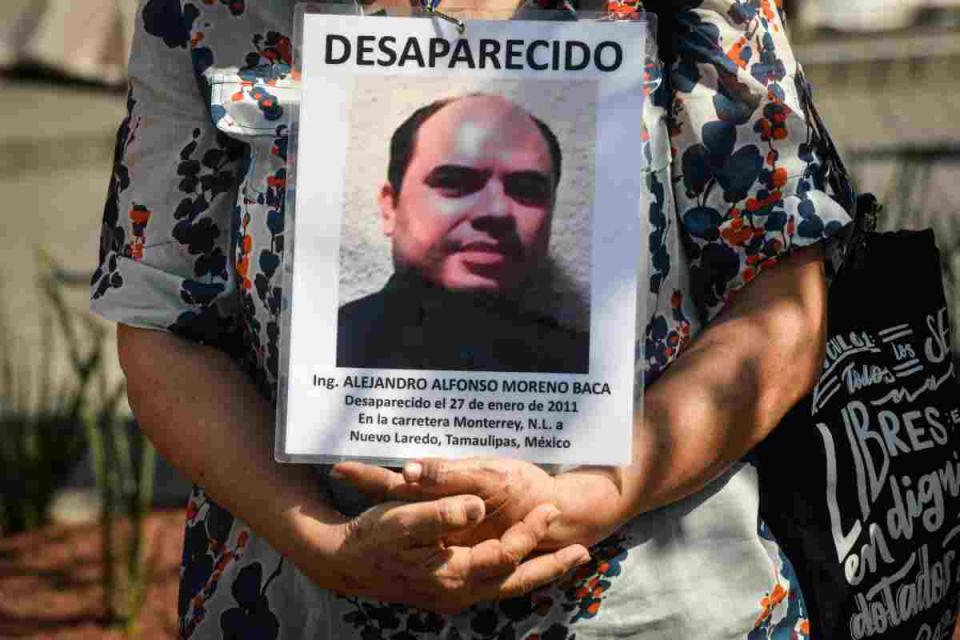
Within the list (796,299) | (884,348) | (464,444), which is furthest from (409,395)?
(884,348)

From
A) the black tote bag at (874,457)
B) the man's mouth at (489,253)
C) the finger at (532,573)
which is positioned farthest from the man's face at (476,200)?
the black tote bag at (874,457)

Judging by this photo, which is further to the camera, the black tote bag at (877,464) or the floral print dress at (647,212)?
the black tote bag at (877,464)

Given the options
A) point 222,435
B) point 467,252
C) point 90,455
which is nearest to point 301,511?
point 222,435

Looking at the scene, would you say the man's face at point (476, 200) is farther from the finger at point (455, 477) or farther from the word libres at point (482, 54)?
the finger at point (455, 477)

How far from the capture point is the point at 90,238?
7.96m

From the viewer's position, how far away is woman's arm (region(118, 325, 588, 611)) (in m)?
1.66

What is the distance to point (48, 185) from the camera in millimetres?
9102

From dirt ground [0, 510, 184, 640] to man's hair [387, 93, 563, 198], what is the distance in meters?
2.70

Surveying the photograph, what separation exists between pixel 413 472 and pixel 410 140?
13.6 inches

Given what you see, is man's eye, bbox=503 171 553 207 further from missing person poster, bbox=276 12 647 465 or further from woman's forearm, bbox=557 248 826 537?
woman's forearm, bbox=557 248 826 537

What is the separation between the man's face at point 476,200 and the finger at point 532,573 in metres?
0.30

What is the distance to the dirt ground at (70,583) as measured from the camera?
13.7ft

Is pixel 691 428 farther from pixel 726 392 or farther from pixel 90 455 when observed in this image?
pixel 90 455

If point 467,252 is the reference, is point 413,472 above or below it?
below
